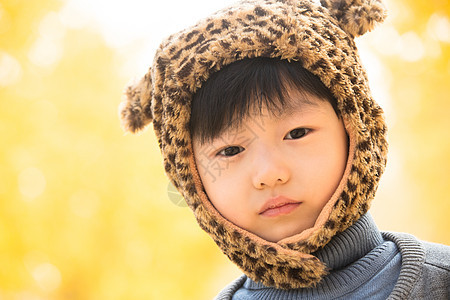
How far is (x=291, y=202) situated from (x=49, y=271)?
70.0 inches

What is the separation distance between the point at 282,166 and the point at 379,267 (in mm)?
259

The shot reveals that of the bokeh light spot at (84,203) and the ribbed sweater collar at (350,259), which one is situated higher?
the bokeh light spot at (84,203)

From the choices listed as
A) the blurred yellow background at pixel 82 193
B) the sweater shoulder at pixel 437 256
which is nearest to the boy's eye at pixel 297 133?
the sweater shoulder at pixel 437 256

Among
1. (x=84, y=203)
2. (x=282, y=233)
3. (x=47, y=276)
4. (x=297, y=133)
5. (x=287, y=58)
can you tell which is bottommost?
(x=282, y=233)

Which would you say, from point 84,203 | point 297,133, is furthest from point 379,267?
point 84,203

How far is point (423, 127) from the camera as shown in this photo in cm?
217

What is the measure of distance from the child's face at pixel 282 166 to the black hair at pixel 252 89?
15 millimetres

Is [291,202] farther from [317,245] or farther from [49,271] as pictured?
[49,271]

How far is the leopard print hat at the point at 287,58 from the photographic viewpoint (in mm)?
904

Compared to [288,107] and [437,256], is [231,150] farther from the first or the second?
[437,256]

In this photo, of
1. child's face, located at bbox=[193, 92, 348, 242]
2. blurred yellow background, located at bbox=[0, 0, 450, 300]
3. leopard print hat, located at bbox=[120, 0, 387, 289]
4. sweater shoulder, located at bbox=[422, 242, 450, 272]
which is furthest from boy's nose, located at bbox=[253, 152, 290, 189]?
blurred yellow background, located at bbox=[0, 0, 450, 300]

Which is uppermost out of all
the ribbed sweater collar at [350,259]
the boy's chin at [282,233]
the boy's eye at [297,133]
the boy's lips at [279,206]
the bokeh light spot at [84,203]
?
the bokeh light spot at [84,203]

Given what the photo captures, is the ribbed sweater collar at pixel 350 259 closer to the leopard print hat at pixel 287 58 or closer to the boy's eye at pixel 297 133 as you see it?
the leopard print hat at pixel 287 58

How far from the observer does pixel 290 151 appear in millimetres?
883
